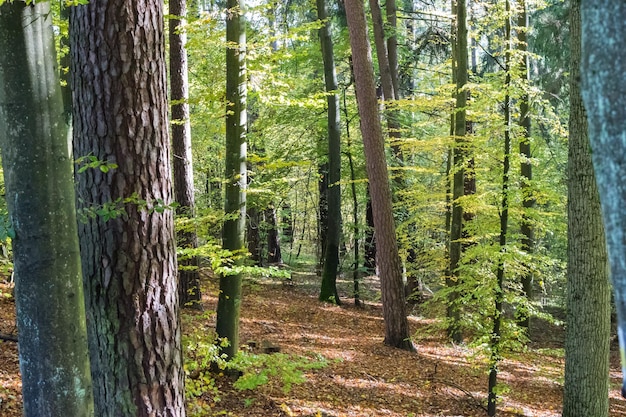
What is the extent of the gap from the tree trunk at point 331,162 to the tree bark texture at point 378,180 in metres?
3.25

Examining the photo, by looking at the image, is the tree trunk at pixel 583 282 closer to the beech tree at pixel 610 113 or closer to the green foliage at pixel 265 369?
the green foliage at pixel 265 369

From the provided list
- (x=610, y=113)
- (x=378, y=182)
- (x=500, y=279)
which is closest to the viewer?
(x=610, y=113)

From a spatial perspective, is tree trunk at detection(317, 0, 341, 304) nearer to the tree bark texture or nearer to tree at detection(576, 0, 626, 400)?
the tree bark texture

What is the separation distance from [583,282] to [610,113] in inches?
200

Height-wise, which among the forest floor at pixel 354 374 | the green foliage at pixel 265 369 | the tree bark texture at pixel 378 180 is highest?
the tree bark texture at pixel 378 180

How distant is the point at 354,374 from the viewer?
795cm

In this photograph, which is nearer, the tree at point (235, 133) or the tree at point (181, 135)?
the tree at point (235, 133)

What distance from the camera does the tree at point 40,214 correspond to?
2287 mm

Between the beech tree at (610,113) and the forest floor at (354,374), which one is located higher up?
the beech tree at (610,113)

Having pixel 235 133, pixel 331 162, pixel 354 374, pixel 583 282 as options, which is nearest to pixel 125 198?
pixel 235 133

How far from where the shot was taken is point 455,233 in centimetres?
1087

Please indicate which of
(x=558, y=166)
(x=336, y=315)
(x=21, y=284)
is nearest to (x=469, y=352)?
(x=336, y=315)

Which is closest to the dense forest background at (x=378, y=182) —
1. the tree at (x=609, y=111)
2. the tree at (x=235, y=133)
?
the tree at (x=235, y=133)

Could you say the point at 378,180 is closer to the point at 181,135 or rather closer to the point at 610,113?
the point at 181,135
